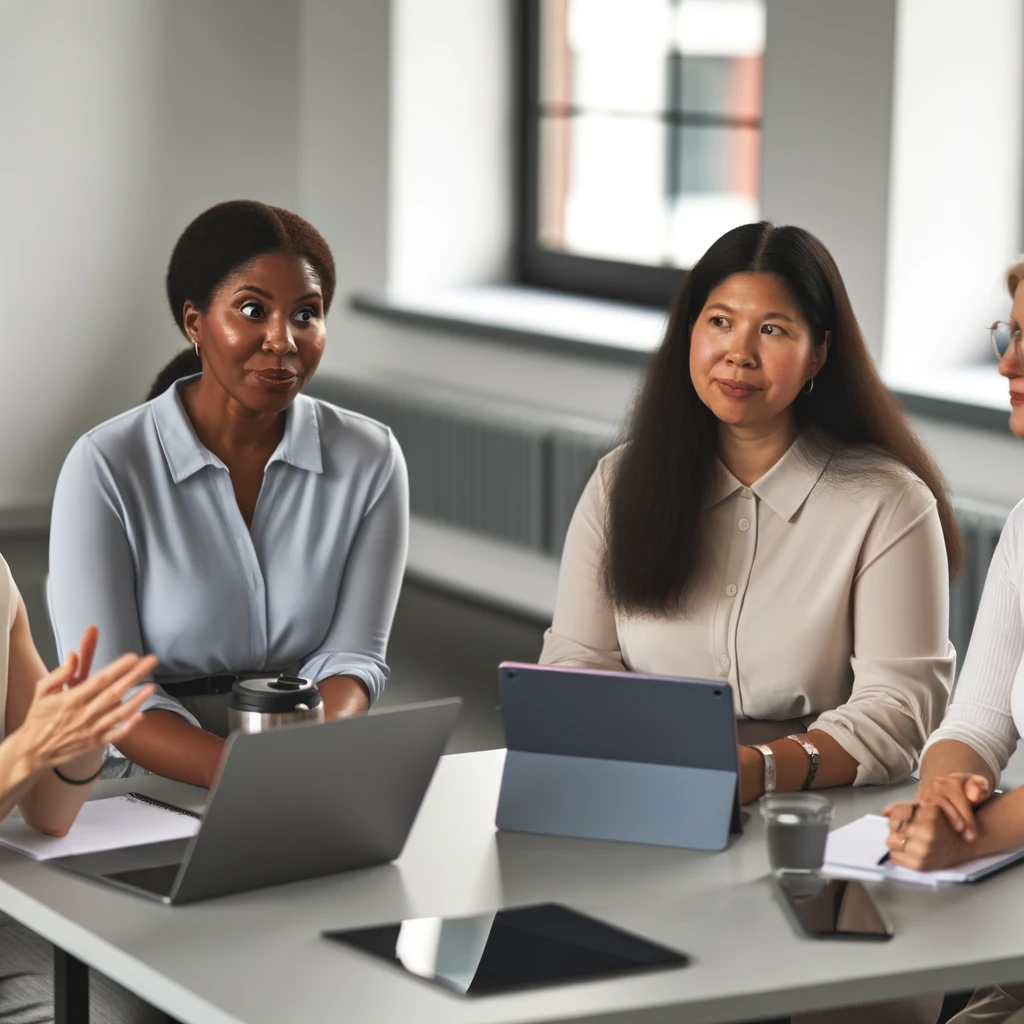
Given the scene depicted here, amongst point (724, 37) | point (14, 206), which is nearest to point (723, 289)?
point (724, 37)

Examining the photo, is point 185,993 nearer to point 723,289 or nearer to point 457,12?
point 723,289

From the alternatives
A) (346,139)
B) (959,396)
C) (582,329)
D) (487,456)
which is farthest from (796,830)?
(346,139)

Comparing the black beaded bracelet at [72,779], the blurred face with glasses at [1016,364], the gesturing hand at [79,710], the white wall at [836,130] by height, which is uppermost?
the white wall at [836,130]

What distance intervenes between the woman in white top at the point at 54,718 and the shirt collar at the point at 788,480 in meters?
0.91

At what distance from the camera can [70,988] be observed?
192 cm

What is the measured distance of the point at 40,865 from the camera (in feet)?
6.15

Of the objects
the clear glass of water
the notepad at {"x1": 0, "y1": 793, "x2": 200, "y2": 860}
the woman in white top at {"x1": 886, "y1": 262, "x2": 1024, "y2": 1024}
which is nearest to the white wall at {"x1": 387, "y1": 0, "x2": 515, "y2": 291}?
the woman in white top at {"x1": 886, "y1": 262, "x2": 1024, "y2": 1024}

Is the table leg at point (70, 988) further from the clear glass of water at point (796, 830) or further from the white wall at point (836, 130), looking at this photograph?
the white wall at point (836, 130)

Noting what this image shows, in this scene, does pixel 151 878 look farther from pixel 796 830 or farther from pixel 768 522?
pixel 768 522

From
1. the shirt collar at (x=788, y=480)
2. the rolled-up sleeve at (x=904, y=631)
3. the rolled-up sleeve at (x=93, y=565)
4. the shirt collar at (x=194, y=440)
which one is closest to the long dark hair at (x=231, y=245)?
the shirt collar at (x=194, y=440)

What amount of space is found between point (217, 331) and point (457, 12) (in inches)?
167

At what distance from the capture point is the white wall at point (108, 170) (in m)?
6.82

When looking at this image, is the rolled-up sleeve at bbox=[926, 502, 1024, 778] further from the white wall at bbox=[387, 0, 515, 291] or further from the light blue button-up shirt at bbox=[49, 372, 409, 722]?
the white wall at bbox=[387, 0, 515, 291]

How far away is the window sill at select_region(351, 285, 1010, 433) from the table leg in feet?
9.41
